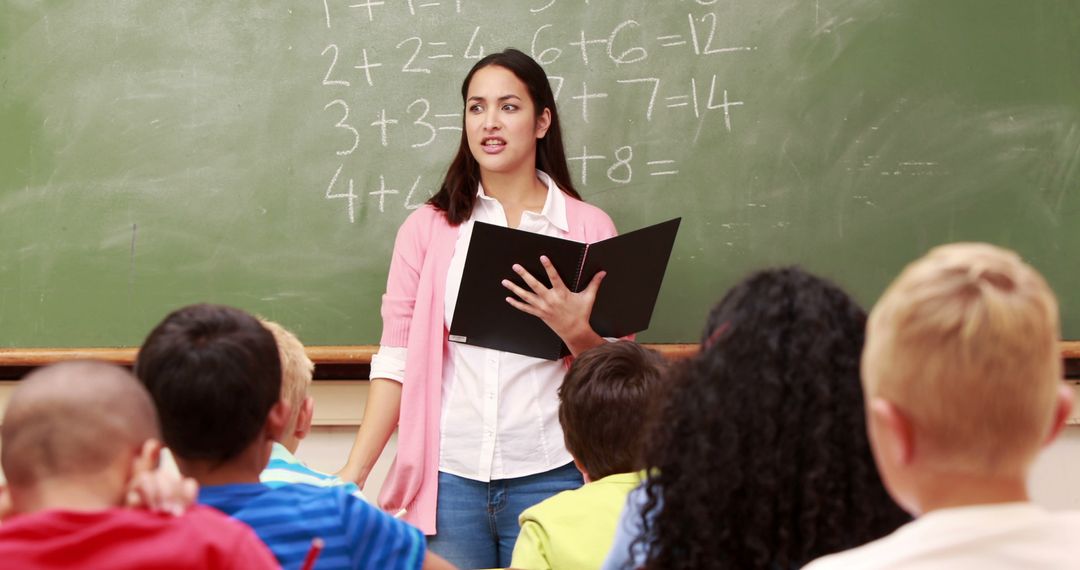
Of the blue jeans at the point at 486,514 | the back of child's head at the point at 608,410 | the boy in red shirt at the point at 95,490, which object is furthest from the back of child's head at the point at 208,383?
the blue jeans at the point at 486,514

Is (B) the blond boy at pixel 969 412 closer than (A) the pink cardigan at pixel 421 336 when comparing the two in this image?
Yes

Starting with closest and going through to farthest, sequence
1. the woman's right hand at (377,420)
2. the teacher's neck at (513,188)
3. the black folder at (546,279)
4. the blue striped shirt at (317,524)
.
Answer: the blue striped shirt at (317,524) → the black folder at (546,279) → the woman's right hand at (377,420) → the teacher's neck at (513,188)

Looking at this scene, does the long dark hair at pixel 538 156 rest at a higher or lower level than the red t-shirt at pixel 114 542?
higher

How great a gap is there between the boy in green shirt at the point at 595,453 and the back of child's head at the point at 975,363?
0.85 m

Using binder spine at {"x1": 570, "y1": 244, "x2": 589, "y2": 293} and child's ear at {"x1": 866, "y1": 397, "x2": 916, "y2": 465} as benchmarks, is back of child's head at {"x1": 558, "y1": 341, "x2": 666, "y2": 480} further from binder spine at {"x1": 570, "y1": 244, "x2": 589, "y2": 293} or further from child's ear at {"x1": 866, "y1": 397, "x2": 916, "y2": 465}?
child's ear at {"x1": 866, "y1": 397, "x2": 916, "y2": 465}

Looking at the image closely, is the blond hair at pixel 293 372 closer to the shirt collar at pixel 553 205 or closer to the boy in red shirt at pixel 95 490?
the boy in red shirt at pixel 95 490

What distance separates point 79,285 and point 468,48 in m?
1.18

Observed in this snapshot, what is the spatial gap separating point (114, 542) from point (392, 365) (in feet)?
5.12

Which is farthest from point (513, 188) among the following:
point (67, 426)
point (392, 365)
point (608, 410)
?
point (67, 426)

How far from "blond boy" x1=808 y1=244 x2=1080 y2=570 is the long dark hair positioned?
5.98 feet

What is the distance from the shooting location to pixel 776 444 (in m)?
1.22

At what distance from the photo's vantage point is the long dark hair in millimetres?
2656

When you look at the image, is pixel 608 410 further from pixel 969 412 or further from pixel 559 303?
pixel 969 412

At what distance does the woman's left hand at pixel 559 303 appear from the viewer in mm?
2385
